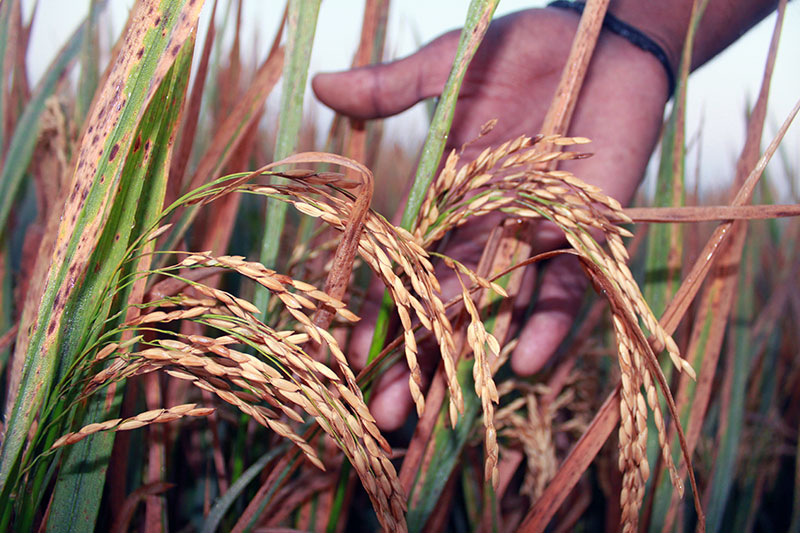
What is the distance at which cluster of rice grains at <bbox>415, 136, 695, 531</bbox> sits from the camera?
46 cm

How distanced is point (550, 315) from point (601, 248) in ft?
1.47

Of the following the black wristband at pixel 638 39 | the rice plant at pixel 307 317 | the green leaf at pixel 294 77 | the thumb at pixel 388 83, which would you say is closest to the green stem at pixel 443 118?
the rice plant at pixel 307 317

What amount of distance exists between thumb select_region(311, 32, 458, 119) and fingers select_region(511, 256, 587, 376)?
1.30 ft

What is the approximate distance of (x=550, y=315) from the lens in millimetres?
907

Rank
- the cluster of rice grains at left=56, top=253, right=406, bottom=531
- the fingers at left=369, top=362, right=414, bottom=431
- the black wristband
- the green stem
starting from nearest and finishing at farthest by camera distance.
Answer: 1. the cluster of rice grains at left=56, top=253, right=406, bottom=531
2. the green stem
3. the fingers at left=369, top=362, right=414, bottom=431
4. the black wristband

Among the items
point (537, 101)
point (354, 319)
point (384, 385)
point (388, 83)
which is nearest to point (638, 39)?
point (537, 101)

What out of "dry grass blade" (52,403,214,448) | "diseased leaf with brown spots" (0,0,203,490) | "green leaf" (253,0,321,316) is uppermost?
"green leaf" (253,0,321,316)

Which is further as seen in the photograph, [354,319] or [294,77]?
[294,77]

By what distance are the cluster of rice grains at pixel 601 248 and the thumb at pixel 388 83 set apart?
39 cm

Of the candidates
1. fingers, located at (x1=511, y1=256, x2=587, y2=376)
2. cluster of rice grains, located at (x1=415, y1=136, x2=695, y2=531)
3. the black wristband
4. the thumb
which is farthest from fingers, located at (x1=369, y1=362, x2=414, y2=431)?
the black wristband

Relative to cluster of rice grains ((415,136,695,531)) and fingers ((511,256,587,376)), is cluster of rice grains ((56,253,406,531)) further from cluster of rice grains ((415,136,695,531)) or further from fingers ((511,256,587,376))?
fingers ((511,256,587,376))

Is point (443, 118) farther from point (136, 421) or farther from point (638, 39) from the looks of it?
point (638, 39)

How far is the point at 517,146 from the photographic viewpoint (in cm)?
50

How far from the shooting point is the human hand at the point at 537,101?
0.88 m
